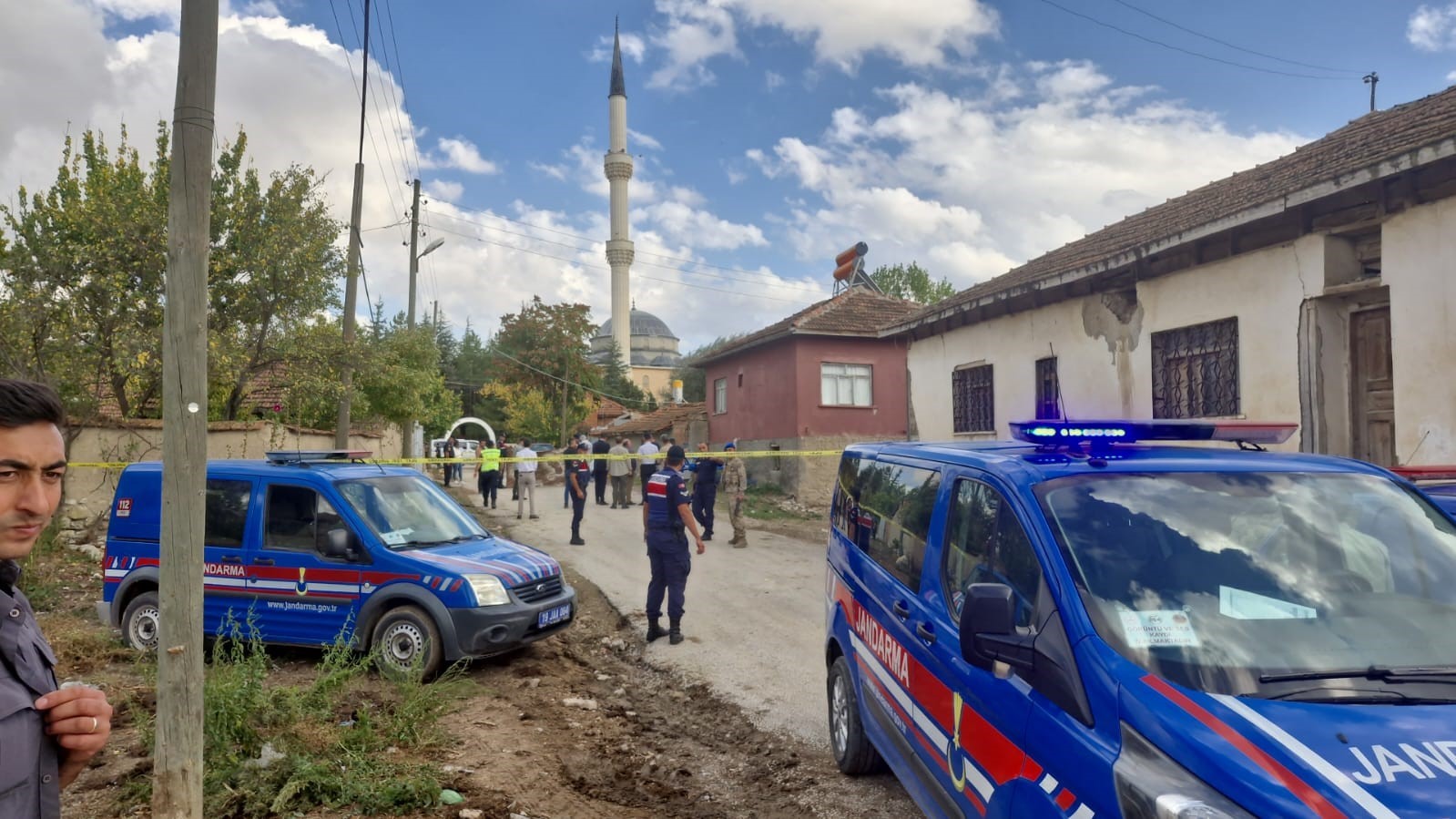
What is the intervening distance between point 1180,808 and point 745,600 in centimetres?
852

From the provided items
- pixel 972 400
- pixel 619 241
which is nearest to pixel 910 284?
pixel 619 241

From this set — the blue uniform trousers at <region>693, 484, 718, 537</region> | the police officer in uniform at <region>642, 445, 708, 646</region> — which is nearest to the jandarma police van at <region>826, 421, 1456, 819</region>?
the police officer in uniform at <region>642, 445, 708, 646</region>

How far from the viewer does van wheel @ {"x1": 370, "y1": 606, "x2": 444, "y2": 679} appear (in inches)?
272

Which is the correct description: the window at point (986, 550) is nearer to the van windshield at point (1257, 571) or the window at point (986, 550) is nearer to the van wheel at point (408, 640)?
the van windshield at point (1257, 571)

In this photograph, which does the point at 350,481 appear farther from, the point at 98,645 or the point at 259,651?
the point at 98,645

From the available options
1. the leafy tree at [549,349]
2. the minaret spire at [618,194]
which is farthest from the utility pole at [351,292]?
the minaret spire at [618,194]

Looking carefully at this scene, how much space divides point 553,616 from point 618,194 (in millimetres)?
53918

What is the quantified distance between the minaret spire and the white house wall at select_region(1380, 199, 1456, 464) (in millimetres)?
52613

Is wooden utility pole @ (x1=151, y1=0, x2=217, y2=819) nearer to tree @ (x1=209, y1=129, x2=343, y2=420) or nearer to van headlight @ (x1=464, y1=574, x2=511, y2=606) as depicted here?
van headlight @ (x1=464, y1=574, x2=511, y2=606)

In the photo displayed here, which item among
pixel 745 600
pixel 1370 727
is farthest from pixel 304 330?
pixel 1370 727

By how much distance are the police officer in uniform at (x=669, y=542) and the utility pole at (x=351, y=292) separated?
32.5 ft

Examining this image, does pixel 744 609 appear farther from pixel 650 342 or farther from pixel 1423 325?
pixel 650 342

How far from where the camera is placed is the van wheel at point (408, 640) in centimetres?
691

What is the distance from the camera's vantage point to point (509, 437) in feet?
182
